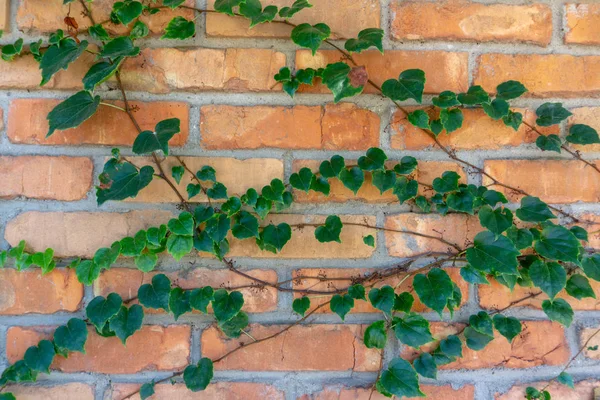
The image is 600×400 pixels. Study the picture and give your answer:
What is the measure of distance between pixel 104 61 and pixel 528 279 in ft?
2.66

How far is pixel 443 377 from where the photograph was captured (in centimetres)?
80

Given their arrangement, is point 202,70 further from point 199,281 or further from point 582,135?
point 582,135

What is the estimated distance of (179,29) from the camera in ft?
2.42

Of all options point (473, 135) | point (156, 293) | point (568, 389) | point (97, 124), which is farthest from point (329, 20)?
point (568, 389)

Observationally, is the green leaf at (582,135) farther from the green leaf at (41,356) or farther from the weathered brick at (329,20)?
the green leaf at (41,356)

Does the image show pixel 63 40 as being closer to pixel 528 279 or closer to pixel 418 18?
pixel 418 18

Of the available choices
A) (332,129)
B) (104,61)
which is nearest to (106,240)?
(104,61)

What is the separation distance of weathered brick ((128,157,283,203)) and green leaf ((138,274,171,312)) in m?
0.14

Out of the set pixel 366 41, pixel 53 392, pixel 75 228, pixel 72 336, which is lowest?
pixel 53 392

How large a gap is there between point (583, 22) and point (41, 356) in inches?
42.5

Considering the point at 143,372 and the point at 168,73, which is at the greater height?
the point at 168,73

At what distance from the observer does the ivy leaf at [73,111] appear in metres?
0.71

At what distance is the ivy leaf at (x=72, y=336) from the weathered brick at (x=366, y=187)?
0.42 m

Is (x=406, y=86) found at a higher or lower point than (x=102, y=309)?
higher
